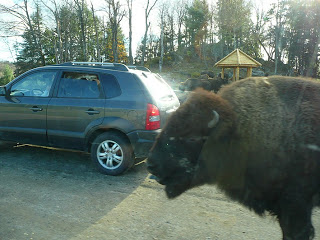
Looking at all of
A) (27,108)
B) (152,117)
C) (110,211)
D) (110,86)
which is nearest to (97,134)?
(110,86)

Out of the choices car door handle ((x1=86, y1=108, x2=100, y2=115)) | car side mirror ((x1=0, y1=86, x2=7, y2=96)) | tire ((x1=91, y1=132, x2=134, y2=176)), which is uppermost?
car side mirror ((x1=0, y1=86, x2=7, y2=96))

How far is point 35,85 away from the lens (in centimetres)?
608

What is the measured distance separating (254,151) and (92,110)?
360 centimetres

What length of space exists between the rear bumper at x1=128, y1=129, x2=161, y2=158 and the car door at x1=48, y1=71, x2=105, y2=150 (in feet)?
2.49

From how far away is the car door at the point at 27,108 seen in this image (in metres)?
5.82

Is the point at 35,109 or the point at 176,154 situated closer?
the point at 176,154

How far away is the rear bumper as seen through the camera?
5105mm

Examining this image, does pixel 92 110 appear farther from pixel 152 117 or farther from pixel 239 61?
pixel 239 61

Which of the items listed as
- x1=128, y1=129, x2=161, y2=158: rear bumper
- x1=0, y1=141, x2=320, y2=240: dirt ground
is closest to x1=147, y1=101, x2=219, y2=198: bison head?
x1=0, y1=141, x2=320, y2=240: dirt ground

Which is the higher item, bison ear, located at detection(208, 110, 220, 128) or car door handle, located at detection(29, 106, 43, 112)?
bison ear, located at detection(208, 110, 220, 128)

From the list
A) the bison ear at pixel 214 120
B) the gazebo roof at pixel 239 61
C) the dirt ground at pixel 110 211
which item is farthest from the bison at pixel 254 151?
the gazebo roof at pixel 239 61

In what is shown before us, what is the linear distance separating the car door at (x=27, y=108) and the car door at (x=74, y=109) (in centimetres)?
23

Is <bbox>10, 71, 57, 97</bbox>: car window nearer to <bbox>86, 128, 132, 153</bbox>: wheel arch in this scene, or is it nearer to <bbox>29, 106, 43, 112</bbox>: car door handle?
<bbox>29, 106, 43, 112</bbox>: car door handle

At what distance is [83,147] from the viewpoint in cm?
556
